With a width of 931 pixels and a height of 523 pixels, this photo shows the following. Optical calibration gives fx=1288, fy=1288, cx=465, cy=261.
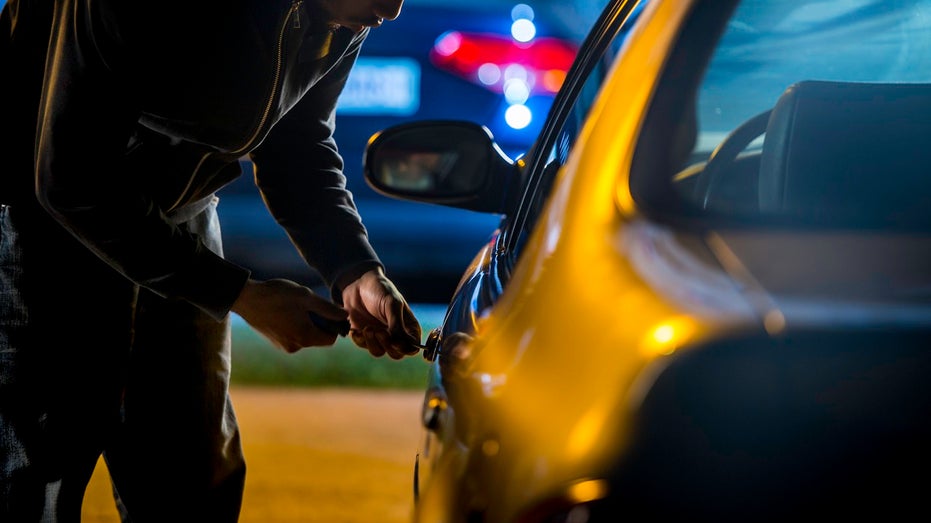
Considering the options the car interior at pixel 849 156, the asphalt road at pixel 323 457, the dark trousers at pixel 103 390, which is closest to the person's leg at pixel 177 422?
the dark trousers at pixel 103 390

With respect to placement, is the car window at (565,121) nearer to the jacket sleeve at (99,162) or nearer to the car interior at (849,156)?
the car interior at (849,156)

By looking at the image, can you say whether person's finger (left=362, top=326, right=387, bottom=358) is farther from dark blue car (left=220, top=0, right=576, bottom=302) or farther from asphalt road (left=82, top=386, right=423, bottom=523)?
dark blue car (left=220, top=0, right=576, bottom=302)

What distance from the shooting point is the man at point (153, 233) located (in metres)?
1.85

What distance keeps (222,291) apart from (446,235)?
3.54 meters

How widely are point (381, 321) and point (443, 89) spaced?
319 cm

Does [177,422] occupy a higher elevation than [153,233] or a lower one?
lower

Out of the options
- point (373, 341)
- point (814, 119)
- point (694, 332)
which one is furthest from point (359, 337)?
point (694, 332)

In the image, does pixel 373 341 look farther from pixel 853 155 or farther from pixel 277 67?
pixel 853 155

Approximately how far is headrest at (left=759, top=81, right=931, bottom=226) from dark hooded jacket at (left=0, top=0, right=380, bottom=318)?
2.72ft

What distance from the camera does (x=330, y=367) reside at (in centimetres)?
586

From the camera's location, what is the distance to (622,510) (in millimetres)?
945

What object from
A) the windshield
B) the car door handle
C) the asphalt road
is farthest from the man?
the asphalt road

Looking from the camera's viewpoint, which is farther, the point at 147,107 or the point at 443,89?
the point at 443,89

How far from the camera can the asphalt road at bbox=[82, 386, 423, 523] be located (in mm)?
3969
